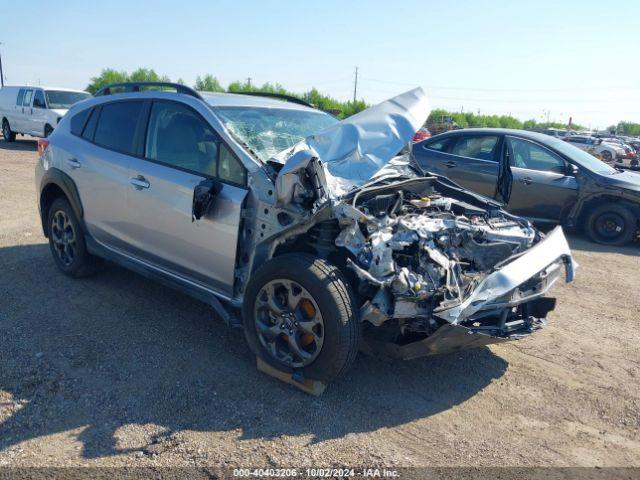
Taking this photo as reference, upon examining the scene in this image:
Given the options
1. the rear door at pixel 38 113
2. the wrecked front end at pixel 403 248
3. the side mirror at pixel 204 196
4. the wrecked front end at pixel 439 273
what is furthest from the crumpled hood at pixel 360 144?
the rear door at pixel 38 113

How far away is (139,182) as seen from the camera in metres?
4.38

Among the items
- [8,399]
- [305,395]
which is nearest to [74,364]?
[8,399]

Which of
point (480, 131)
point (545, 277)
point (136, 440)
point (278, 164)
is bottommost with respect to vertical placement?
point (136, 440)

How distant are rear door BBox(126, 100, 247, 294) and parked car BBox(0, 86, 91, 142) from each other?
1430 centimetres

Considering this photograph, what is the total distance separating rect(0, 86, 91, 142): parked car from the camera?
56.9 ft

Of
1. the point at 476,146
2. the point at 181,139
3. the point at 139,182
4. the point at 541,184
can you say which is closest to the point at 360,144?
the point at 181,139

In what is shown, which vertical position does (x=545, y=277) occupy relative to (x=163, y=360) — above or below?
above

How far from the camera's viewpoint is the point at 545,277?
378 cm

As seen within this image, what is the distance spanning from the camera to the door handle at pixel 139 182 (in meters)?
4.32

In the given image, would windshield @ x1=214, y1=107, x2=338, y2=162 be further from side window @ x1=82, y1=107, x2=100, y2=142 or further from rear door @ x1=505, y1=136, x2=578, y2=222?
rear door @ x1=505, y1=136, x2=578, y2=222

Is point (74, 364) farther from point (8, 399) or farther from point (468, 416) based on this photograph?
point (468, 416)

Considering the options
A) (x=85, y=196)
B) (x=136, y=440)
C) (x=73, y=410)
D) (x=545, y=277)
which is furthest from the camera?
(x=85, y=196)

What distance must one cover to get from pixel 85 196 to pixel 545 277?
398 cm

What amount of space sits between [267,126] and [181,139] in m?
0.69
